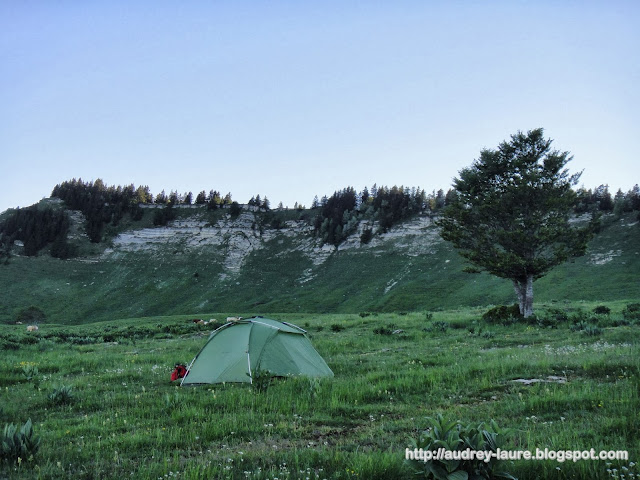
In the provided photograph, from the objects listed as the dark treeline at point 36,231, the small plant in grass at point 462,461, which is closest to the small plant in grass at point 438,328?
the small plant in grass at point 462,461

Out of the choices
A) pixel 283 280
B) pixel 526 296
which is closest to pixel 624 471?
pixel 526 296

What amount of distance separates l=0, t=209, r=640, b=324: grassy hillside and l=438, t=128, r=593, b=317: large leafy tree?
41.8m

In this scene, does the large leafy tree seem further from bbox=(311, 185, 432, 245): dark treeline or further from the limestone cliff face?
bbox=(311, 185, 432, 245): dark treeline

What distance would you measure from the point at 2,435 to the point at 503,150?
104 feet

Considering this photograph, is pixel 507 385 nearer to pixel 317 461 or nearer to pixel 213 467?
pixel 317 461

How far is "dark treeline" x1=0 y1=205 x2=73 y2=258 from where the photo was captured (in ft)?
381

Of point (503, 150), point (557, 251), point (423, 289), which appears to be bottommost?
point (423, 289)

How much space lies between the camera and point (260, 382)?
35.9 ft

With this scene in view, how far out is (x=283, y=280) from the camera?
358 ft

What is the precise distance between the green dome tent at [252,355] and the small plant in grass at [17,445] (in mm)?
6418

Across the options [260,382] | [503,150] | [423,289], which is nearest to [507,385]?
[260,382]

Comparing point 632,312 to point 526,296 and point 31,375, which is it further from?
point 31,375

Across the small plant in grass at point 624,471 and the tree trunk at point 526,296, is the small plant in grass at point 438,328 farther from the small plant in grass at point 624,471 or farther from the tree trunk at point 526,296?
the small plant in grass at point 624,471

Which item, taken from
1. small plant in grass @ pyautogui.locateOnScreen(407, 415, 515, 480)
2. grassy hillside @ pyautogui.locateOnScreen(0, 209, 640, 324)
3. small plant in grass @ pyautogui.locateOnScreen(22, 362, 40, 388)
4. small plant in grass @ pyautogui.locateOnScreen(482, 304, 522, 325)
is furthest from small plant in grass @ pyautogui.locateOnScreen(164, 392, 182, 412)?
grassy hillside @ pyautogui.locateOnScreen(0, 209, 640, 324)
